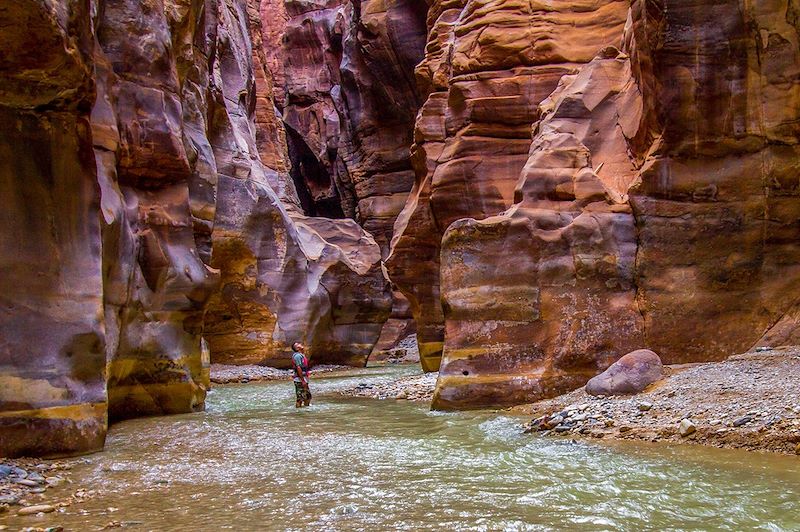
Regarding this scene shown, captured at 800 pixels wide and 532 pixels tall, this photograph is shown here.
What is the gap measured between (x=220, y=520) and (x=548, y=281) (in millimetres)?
8701

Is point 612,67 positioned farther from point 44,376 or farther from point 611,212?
point 44,376

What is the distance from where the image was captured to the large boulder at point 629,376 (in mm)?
11141

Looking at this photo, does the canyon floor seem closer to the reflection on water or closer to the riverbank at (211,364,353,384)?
the reflection on water

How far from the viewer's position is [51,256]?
980 centimetres

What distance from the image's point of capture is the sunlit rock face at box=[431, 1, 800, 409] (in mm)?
13086

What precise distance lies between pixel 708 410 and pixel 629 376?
6.61ft

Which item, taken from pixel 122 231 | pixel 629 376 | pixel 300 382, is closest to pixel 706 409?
pixel 629 376

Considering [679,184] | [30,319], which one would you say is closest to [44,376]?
[30,319]

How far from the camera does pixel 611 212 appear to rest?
14.1 meters

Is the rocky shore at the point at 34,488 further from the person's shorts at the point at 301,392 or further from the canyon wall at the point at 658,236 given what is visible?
the person's shorts at the point at 301,392

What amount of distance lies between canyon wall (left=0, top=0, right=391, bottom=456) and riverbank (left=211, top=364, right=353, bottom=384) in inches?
36.4

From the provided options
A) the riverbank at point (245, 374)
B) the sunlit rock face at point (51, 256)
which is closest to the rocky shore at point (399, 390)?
the riverbank at point (245, 374)

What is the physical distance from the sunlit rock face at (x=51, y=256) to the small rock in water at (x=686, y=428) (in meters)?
7.46

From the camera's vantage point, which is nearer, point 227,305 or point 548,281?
point 548,281
